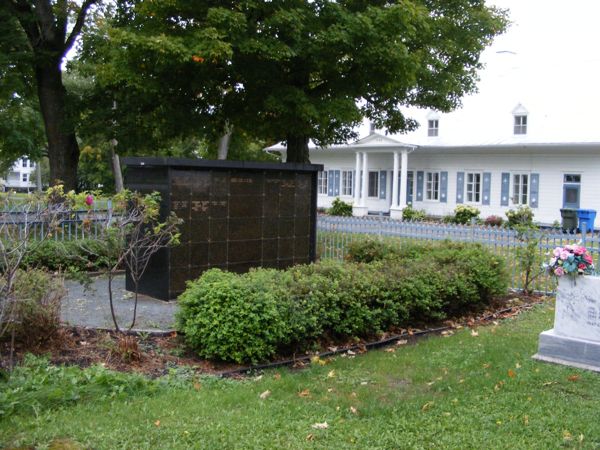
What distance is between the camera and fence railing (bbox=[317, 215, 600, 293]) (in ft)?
41.1

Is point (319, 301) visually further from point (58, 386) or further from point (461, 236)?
point (461, 236)

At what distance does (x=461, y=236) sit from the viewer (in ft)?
46.6

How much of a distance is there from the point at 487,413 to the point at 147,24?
43.3 feet

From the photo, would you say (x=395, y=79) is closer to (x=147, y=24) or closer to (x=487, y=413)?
(x=147, y=24)

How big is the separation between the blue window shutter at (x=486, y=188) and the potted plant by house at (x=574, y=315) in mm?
24919

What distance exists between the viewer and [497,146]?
30562 mm

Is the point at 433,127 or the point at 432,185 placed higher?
the point at 433,127

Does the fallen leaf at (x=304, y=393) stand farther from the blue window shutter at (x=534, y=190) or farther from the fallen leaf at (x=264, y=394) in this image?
the blue window shutter at (x=534, y=190)

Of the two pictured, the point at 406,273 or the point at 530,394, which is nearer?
the point at 530,394

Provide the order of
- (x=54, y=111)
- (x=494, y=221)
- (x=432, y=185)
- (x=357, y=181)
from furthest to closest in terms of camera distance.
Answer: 1. (x=357, y=181)
2. (x=432, y=185)
3. (x=494, y=221)
4. (x=54, y=111)

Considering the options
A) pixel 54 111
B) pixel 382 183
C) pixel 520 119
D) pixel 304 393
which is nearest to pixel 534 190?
pixel 520 119

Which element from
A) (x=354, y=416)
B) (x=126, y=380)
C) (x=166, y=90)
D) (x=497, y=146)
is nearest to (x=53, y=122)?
(x=166, y=90)

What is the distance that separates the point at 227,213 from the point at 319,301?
429 centimetres

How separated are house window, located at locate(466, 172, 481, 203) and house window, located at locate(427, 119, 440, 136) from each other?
10.6 feet
